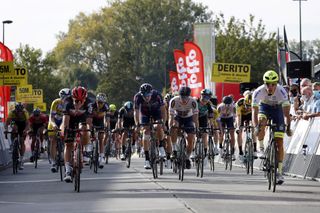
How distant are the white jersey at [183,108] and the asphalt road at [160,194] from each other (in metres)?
1.28

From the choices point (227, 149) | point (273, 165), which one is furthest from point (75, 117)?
point (227, 149)

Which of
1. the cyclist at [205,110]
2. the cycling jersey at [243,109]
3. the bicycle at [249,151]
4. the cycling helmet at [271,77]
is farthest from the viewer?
the cycling jersey at [243,109]

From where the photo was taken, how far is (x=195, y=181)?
2020 cm

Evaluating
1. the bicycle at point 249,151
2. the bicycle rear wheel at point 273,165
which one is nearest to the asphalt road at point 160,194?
the bicycle rear wheel at point 273,165

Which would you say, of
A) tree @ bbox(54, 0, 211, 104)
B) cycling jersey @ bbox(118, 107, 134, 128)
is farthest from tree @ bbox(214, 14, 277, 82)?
cycling jersey @ bbox(118, 107, 134, 128)

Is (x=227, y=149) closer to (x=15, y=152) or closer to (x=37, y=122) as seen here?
(x=15, y=152)

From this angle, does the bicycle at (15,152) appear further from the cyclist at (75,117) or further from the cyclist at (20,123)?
the cyclist at (75,117)

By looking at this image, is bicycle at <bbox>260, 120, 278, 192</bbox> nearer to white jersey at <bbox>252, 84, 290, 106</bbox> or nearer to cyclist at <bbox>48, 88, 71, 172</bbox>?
white jersey at <bbox>252, 84, 290, 106</bbox>

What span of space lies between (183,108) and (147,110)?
2.64 feet

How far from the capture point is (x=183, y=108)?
70.4 feet

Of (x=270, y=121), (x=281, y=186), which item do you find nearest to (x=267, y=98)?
(x=270, y=121)

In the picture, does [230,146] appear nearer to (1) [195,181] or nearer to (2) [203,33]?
(1) [195,181]

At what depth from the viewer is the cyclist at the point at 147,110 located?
21594mm

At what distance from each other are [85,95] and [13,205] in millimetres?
3623
